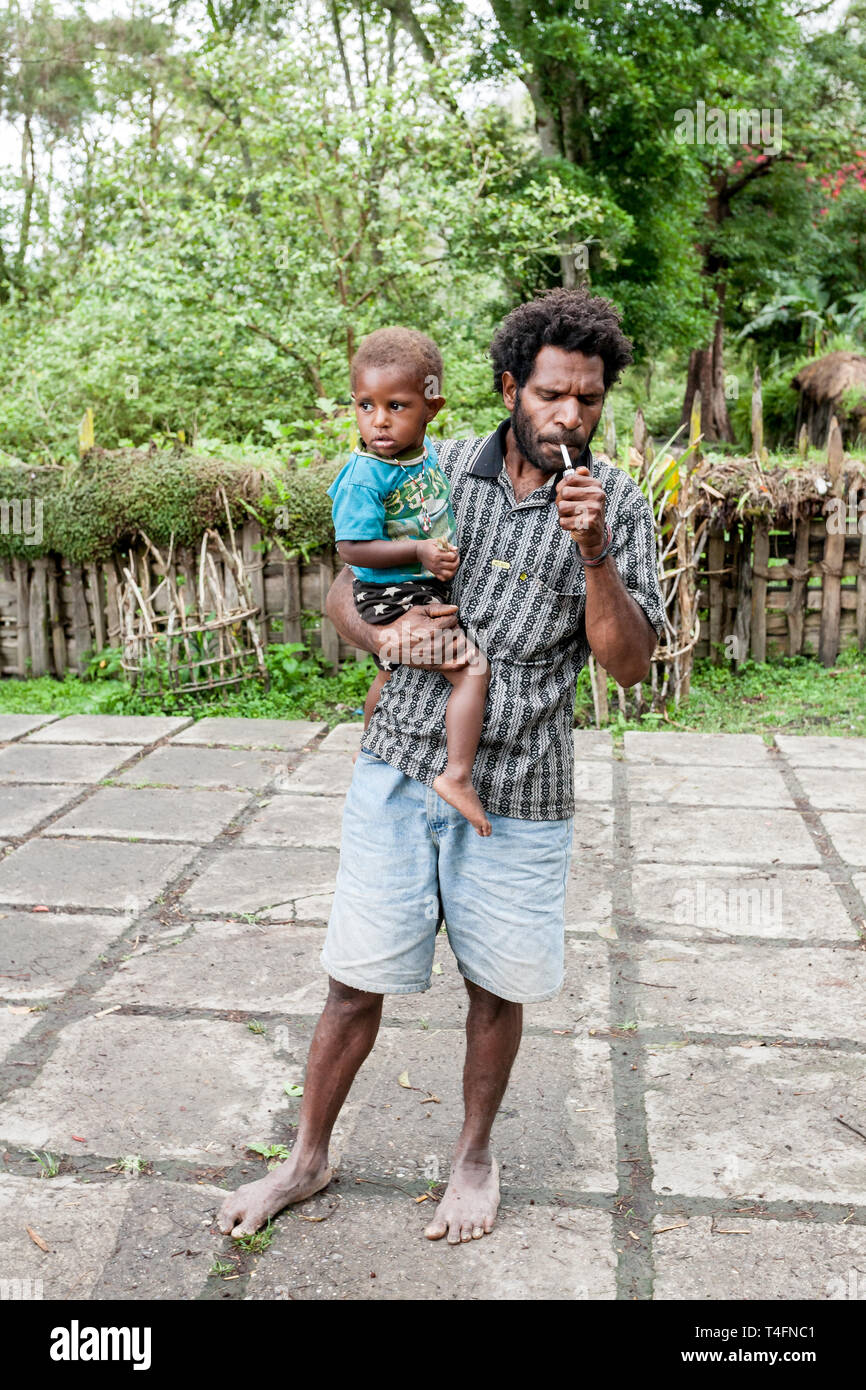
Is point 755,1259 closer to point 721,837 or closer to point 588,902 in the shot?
point 588,902

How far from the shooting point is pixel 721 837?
443 cm

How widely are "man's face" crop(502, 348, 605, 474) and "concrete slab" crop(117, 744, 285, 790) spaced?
3.24m

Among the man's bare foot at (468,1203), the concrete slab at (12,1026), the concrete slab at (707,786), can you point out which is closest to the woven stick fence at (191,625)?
the concrete slab at (707,786)

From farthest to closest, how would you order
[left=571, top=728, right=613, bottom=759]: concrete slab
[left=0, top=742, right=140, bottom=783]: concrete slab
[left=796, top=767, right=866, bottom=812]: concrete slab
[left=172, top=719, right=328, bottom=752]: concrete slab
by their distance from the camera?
1. [left=172, top=719, right=328, bottom=752]: concrete slab
2. [left=571, top=728, right=613, bottom=759]: concrete slab
3. [left=0, top=742, right=140, bottom=783]: concrete slab
4. [left=796, top=767, right=866, bottom=812]: concrete slab

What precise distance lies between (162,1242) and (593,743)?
384cm

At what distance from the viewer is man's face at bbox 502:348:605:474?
1988mm

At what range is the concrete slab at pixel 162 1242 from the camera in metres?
2.08

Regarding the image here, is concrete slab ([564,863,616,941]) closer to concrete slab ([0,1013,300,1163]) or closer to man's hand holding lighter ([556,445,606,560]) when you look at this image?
concrete slab ([0,1013,300,1163])

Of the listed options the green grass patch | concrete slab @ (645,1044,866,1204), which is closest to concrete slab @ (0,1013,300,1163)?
concrete slab @ (645,1044,866,1204)

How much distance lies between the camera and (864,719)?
613cm

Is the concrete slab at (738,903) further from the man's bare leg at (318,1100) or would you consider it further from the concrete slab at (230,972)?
the man's bare leg at (318,1100)

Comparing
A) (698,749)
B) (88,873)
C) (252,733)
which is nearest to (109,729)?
(252,733)

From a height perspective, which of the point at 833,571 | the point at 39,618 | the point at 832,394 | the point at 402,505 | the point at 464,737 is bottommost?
the point at 39,618

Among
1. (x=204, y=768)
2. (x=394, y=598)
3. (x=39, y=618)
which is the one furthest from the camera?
(x=39, y=618)
